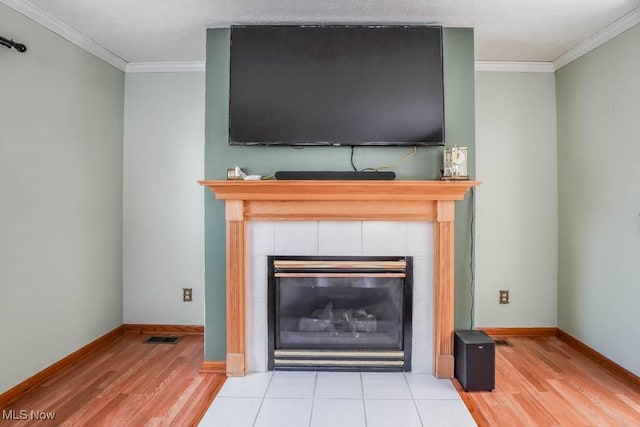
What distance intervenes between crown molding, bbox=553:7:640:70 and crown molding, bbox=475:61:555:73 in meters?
0.07

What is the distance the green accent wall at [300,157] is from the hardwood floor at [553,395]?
1.58ft

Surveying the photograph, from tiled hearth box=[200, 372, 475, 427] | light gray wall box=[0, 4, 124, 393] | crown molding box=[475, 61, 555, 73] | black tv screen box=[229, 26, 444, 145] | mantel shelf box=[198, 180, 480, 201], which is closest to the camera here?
tiled hearth box=[200, 372, 475, 427]

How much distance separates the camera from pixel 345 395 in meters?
2.38

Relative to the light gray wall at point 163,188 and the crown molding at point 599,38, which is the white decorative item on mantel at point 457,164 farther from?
the light gray wall at point 163,188

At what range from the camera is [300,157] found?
2730 millimetres

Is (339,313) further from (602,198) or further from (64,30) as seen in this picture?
(64,30)

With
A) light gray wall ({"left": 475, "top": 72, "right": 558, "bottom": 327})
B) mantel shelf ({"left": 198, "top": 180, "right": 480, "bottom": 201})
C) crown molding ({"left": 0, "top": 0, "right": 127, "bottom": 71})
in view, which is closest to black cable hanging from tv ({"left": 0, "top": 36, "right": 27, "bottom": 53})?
crown molding ({"left": 0, "top": 0, "right": 127, "bottom": 71})

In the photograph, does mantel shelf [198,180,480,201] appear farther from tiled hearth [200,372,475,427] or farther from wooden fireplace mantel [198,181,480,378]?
tiled hearth [200,372,475,427]

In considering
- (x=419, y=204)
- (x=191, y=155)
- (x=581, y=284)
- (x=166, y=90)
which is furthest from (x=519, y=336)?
(x=166, y=90)

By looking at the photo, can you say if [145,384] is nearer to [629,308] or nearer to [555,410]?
[555,410]

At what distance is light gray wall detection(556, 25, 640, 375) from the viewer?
2584 mm

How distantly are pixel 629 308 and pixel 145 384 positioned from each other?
313 cm

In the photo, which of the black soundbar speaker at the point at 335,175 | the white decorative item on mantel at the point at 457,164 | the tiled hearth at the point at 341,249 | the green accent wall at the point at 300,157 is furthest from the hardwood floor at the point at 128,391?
the white decorative item on mantel at the point at 457,164

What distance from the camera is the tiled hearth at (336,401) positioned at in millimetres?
2107
